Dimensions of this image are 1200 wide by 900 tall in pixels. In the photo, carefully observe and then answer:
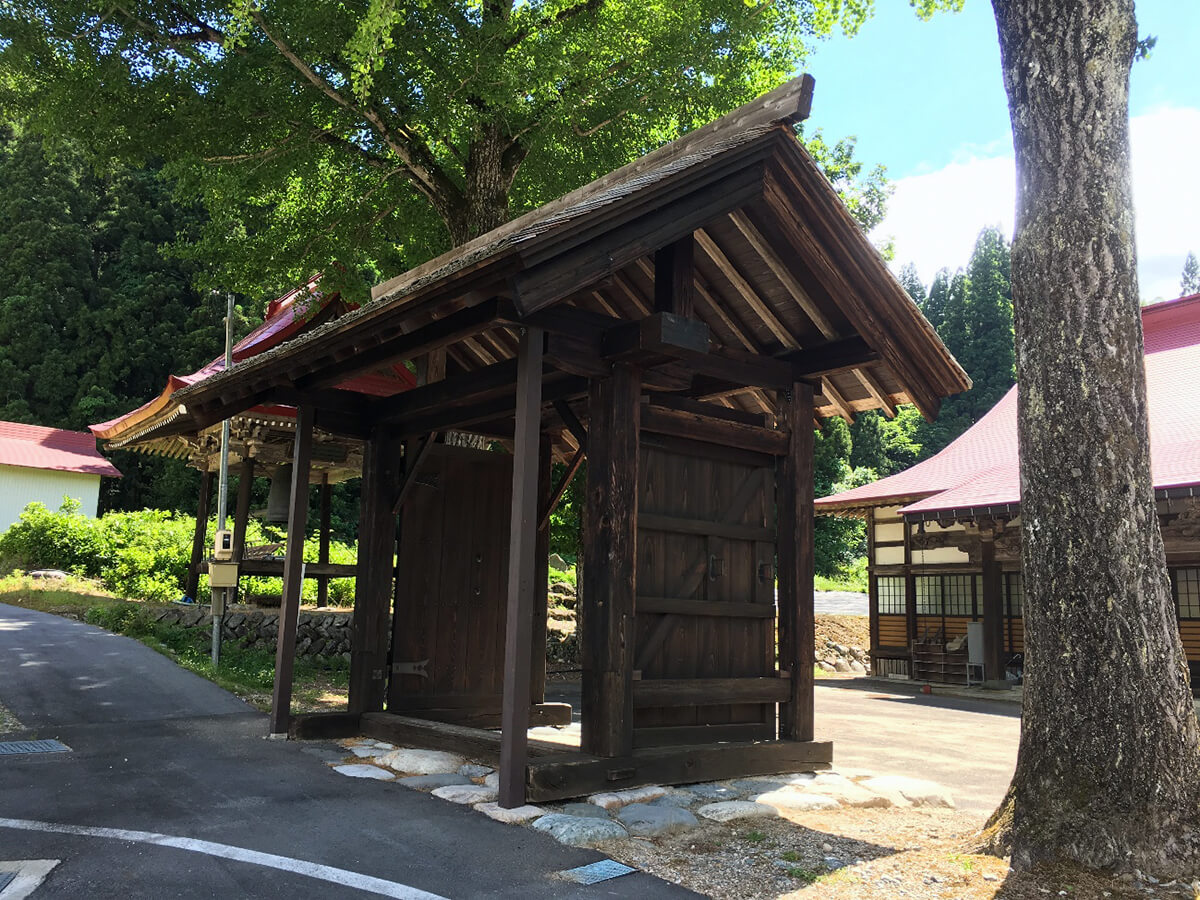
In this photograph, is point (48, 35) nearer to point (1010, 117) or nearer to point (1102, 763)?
point (1010, 117)

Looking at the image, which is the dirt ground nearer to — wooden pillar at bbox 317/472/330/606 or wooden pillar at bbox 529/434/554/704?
wooden pillar at bbox 529/434/554/704

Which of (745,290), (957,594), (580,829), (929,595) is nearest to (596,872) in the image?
(580,829)

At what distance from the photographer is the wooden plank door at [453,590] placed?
8.40 meters

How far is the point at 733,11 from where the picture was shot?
1123 centimetres

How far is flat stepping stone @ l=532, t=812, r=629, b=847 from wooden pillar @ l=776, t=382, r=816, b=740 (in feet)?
8.04

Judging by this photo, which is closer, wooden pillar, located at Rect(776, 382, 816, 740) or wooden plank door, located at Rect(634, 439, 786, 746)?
wooden plank door, located at Rect(634, 439, 786, 746)

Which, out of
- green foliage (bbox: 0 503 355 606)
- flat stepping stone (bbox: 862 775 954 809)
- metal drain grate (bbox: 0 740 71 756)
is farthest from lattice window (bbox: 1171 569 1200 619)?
metal drain grate (bbox: 0 740 71 756)

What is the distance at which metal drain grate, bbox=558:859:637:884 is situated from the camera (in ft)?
14.2

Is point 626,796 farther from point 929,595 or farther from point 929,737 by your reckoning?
point 929,595

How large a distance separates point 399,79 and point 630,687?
819cm

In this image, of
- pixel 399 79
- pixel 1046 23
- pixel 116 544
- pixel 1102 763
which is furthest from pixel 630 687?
pixel 116 544

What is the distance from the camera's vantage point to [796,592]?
7.23 meters

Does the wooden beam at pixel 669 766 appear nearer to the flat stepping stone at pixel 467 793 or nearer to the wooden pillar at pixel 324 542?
the flat stepping stone at pixel 467 793

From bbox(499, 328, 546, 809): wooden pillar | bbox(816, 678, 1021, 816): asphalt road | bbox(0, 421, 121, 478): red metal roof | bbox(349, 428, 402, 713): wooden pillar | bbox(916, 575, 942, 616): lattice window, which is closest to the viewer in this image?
bbox(499, 328, 546, 809): wooden pillar
